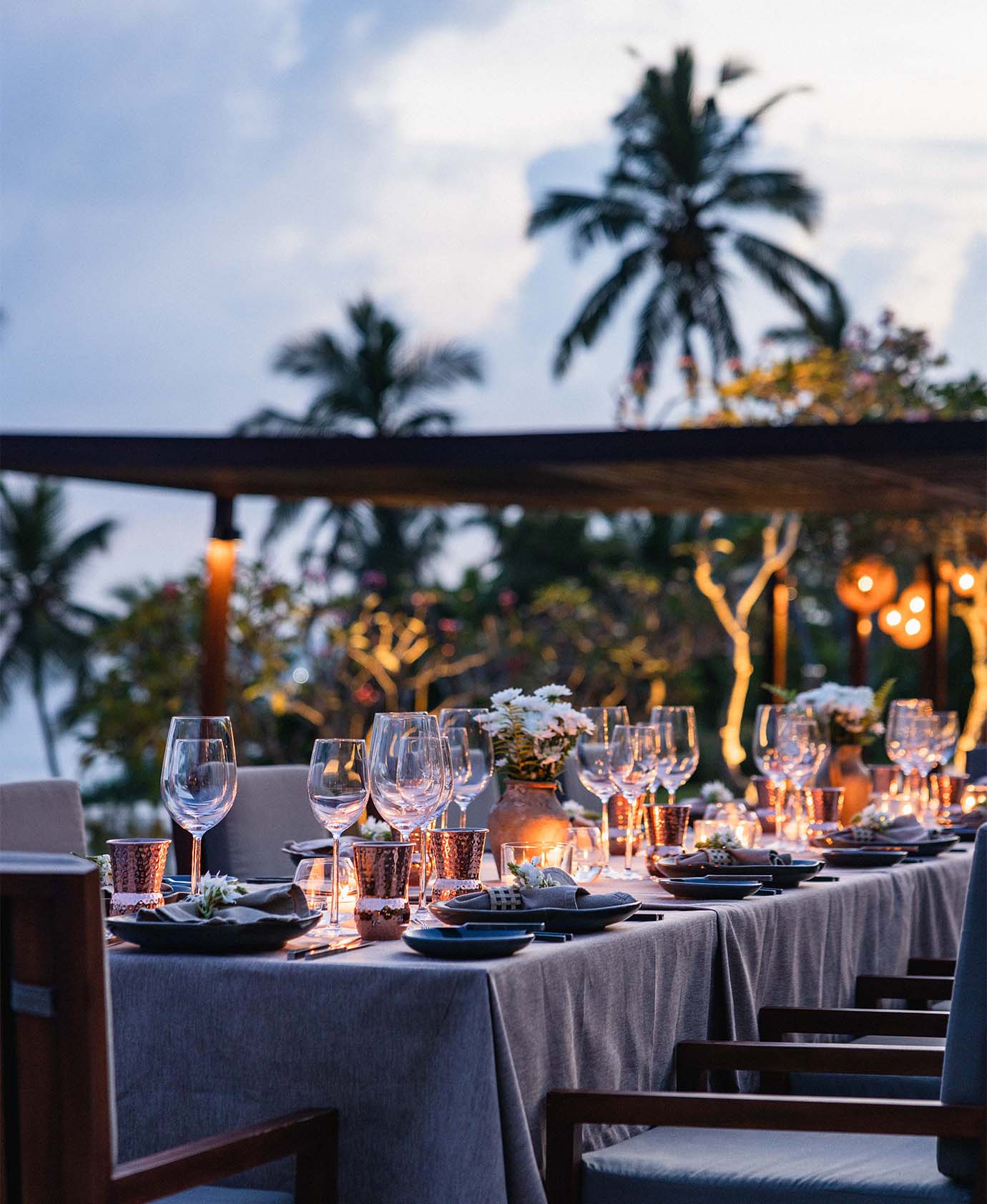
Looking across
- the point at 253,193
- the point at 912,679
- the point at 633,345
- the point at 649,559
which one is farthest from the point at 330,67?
the point at 912,679

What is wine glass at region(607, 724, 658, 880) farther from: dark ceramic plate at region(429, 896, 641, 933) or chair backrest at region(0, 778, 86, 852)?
chair backrest at region(0, 778, 86, 852)

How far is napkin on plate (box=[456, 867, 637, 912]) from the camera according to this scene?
2664 millimetres

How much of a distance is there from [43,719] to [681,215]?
1340cm

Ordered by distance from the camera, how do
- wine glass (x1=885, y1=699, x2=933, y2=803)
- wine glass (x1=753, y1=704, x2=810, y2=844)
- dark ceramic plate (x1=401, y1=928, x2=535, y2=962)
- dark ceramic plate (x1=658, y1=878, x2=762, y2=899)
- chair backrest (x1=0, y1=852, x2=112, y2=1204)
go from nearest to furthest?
chair backrest (x1=0, y1=852, x2=112, y2=1204)
dark ceramic plate (x1=401, y1=928, x2=535, y2=962)
dark ceramic plate (x1=658, y1=878, x2=762, y2=899)
wine glass (x1=753, y1=704, x2=810, y2=844)
wine glass (x1=885, y1=699, x2=933, y2=803)

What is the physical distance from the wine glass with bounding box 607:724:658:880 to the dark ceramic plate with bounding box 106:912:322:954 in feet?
3.86

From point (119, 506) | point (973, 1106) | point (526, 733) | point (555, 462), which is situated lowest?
point (973, 1106)

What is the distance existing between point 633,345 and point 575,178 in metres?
2.91

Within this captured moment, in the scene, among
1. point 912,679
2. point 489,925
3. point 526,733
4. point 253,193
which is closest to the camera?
point 489,925

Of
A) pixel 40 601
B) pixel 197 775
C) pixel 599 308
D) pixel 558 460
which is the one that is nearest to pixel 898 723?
pixel 197 775

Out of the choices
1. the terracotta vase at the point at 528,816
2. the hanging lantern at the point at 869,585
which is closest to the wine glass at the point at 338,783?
the terracotta vase at the point at 528,816

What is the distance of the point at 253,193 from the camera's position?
84.0 ft

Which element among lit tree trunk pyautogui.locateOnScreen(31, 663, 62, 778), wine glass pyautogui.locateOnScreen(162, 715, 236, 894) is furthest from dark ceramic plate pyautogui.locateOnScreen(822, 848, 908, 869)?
lit tree trunk pyautogui.locateOnScreen(31, 663, 62, 778)

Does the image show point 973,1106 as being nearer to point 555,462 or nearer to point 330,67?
point 555,462

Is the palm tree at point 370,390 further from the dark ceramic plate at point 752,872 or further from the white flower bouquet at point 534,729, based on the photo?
the dark ceramic plate at point 752,872
